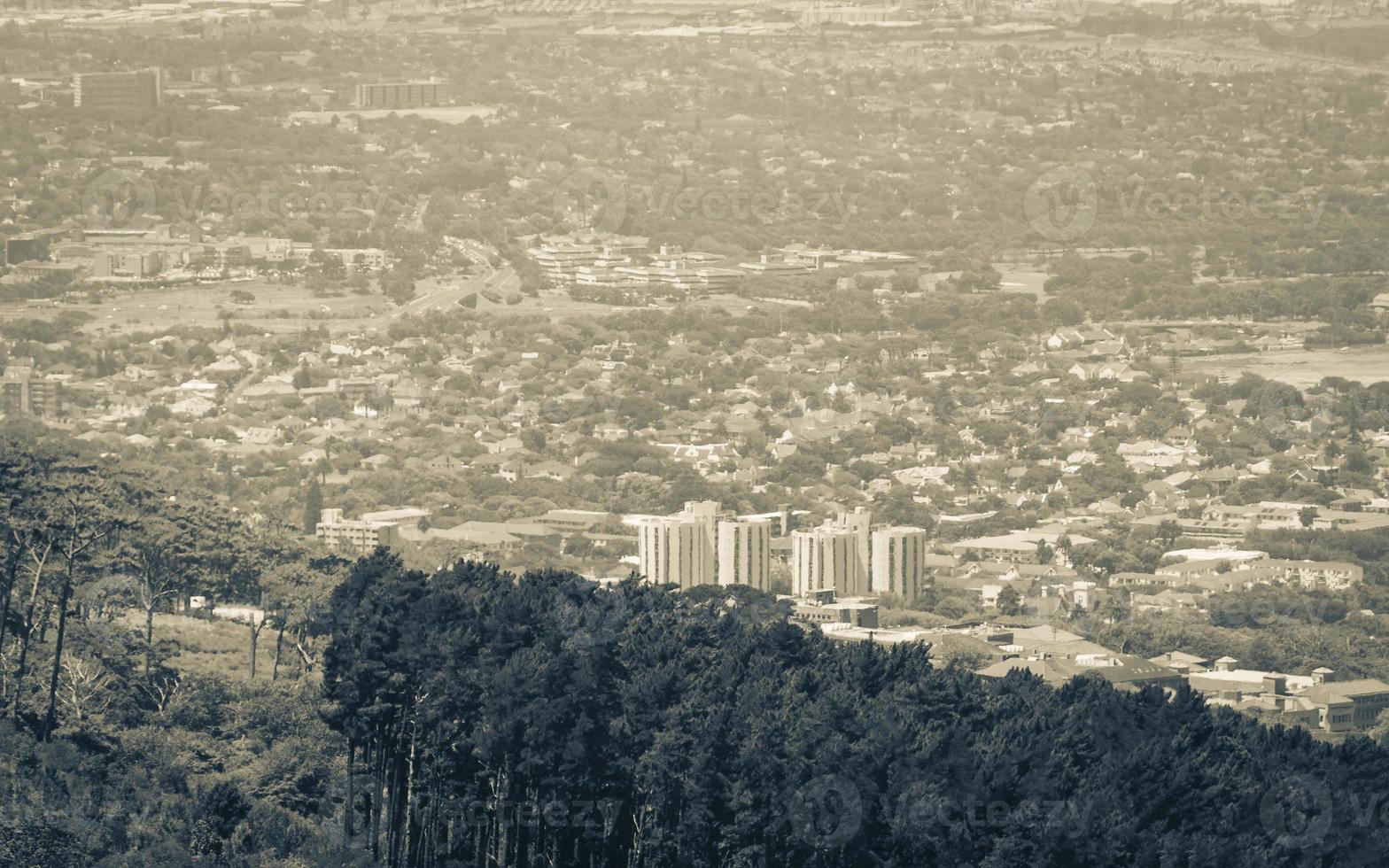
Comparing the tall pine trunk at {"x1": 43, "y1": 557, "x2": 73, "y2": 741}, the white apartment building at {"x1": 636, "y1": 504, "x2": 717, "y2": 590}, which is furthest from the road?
the tall pine trunk at {"x1": 43, "y1": 557, "x2": 73, "y2": 741}

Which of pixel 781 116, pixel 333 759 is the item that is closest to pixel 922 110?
pixel 781 116

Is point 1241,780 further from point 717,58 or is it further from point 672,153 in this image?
point 717,58

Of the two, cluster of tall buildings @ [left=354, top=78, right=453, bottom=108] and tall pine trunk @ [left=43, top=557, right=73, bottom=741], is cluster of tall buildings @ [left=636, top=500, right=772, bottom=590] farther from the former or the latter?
cluster of tall buildings @ [left=354, top=78, right=453, bottom=108]
